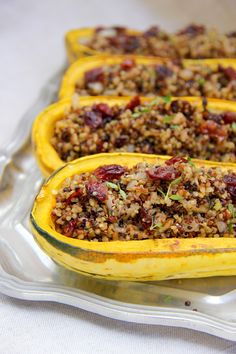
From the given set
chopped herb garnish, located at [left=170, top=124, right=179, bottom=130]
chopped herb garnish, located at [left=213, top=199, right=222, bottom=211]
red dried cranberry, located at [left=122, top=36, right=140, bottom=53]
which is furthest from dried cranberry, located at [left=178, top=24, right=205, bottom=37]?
chopped herb garnish, located at [left=213, top=199, right=222, bottom=211]

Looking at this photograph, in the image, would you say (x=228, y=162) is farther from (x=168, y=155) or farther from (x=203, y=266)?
(x=203, y=266)

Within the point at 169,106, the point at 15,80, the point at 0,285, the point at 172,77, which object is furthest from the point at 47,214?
the point at 15,80

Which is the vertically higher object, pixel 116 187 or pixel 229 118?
pixel 116 187

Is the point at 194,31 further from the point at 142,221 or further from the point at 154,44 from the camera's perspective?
the point at 142,221

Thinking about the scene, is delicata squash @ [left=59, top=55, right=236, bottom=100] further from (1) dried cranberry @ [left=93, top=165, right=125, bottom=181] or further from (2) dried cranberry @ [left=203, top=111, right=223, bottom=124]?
(1) dried cranberry @ [left=93, top=165, right=125, bottom=181]

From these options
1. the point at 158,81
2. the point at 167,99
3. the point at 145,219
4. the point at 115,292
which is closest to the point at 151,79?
the point at 158,81

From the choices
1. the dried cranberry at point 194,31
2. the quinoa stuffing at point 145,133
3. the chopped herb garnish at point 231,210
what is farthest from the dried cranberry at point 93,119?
the dried cranberry at point 194,31
